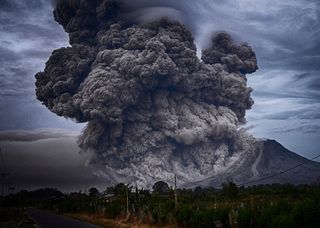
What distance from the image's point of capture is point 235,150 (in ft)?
392

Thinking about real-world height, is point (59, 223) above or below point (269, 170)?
below

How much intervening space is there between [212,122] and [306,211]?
8763cm

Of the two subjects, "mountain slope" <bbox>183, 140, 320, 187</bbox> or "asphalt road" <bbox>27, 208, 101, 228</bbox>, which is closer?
"asphalt road" <bbox>27, 208, 101, 228</bbox>

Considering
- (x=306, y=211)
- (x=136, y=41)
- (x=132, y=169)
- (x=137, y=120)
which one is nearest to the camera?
(x=306, y=211)

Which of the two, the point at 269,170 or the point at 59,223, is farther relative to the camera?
the point at 269,170

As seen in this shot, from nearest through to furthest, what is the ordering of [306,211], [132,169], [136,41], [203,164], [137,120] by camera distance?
1. [306,211]
2. [136,41]
3. [137,120]
4. [132,169]
5. [203,164]

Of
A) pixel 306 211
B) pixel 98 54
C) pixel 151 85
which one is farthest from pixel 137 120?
pixel 306 211

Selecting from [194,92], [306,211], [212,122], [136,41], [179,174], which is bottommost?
[306,211]

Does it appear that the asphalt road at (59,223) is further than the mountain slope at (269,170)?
No

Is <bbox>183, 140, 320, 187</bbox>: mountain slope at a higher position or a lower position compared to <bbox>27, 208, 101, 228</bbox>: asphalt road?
higher

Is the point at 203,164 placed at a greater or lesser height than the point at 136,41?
lesser

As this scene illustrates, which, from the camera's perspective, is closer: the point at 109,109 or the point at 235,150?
the point at 109,109

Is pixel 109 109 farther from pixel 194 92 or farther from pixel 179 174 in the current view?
pixel 179 174

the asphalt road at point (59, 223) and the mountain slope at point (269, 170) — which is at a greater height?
the mountain slope at point (269, 170)
